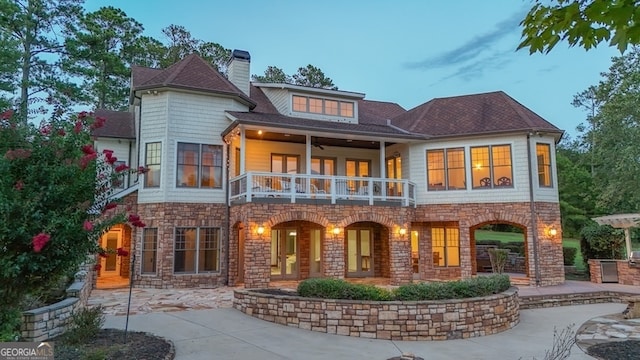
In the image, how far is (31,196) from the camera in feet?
17.1

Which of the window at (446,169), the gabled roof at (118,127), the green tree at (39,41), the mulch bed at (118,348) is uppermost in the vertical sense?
the green tree at (39,41)

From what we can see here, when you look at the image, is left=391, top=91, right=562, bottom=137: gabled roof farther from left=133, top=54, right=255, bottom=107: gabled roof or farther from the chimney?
left=133, top=54, right=255, bottom=107: gabled roof

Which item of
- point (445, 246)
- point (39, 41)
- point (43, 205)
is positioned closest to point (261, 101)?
point (445, 246)

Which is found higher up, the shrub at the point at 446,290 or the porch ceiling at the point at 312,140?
the porch ceiling at the point at 312,140

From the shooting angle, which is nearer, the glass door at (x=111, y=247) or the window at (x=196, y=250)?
the window at (x=196, y=250)

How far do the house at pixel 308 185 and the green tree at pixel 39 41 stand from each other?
27.4 feet

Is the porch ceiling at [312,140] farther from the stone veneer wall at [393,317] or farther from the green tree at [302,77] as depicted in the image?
the green tree at [302,77]

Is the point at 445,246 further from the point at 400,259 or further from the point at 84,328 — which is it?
the point at 84,328

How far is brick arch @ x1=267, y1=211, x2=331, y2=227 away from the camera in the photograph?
14227mm

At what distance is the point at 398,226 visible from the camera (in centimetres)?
1599

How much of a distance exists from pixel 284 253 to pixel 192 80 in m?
7.69

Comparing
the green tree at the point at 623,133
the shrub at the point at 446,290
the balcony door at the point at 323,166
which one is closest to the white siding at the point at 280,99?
the balcony door at the point at 323,166

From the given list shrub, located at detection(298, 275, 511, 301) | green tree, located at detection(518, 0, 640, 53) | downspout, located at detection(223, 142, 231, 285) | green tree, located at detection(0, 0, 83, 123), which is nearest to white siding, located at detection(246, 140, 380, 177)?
downspout, located at detection(223, 142, 231, 285)

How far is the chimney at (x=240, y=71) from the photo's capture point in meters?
18.2
